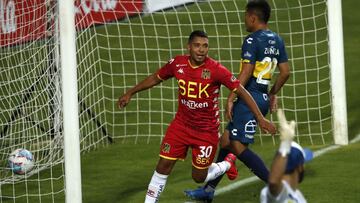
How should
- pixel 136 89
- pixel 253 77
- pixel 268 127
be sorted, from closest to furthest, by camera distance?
pixel 268 127 < pixel 136 89 < pixel 253 77

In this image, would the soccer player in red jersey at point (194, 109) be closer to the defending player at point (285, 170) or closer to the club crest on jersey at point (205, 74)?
the club crest on jersey at point (205, 74)

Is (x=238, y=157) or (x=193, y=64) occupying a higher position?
(x=193, y=64)

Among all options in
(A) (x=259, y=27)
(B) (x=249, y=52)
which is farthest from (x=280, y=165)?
(A) (x=259, y=27)

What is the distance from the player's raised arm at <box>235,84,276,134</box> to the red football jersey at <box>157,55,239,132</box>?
0.25ft

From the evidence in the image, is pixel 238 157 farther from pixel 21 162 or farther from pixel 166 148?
pixel 21 162

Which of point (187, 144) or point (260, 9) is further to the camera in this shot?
point (260, 9)

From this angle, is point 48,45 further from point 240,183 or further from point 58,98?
point 240,183

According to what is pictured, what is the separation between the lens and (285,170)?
7.87 metres

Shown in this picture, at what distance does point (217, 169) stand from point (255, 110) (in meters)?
1.18

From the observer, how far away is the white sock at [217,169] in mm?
11469

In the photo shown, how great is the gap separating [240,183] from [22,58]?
10.1ft

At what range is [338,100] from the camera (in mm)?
14266

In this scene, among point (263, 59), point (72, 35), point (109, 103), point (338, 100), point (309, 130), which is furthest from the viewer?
point (109, 103)

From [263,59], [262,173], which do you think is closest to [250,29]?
[263,59]
